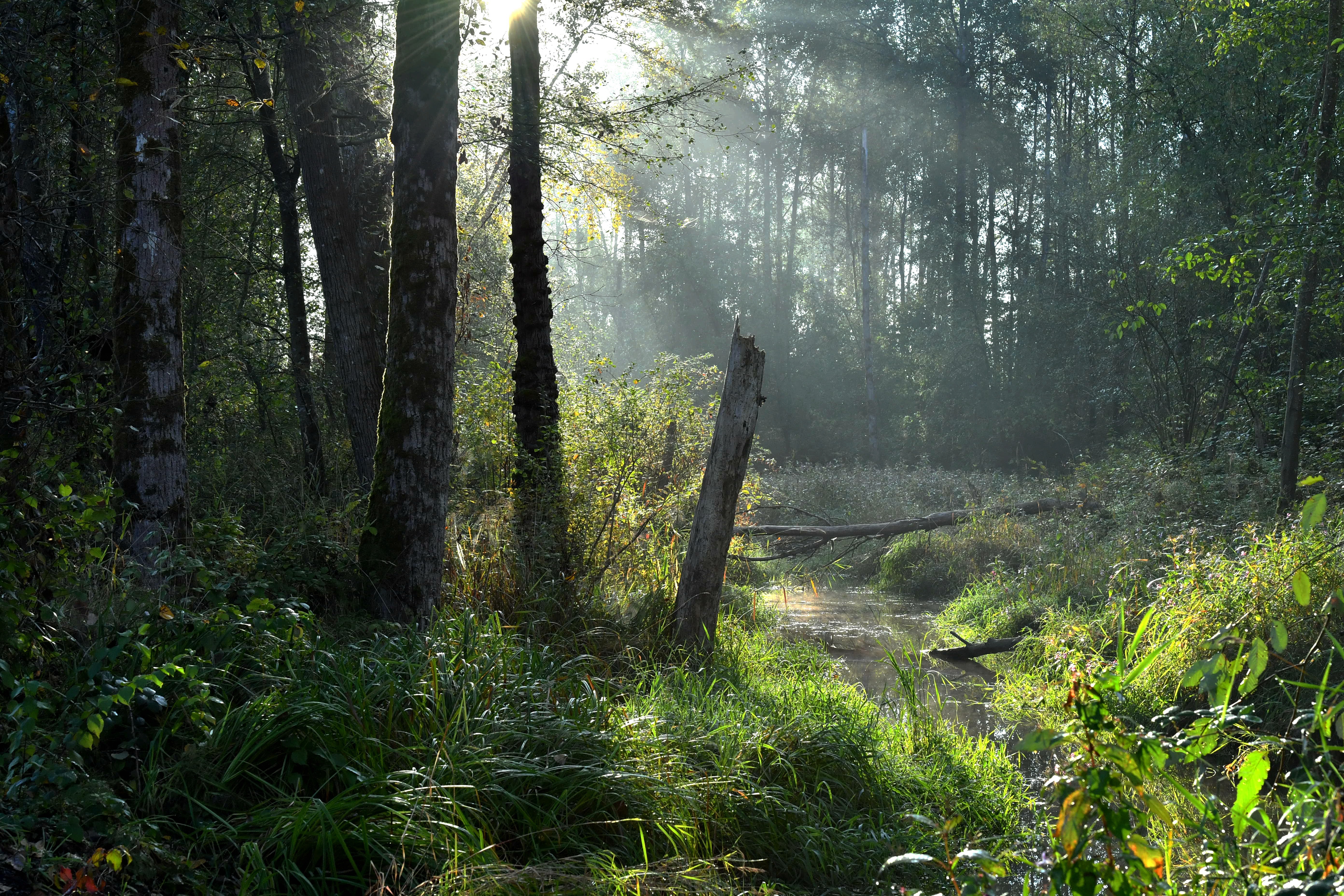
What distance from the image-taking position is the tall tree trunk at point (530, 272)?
7348 mm

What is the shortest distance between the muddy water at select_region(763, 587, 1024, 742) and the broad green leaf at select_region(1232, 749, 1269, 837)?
4.14 metres

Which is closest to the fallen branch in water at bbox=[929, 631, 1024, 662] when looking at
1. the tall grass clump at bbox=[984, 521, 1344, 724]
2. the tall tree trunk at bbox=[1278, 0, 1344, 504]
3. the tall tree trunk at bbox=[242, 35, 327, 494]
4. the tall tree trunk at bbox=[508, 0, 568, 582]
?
the tall grass clump at bbox=[984, 521, 1344, 724]

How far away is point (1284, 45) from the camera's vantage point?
1088 cm

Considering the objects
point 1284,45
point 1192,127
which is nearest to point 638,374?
point 1192,127

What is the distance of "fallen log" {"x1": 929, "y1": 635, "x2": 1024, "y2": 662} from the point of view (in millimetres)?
8141

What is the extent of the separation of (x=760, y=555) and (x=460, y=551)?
26.5 feet

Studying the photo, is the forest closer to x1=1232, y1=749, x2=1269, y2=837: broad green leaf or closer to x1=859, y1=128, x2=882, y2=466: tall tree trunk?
x1=1232, y1=749, x2=1269, y2=837: broad green leaf

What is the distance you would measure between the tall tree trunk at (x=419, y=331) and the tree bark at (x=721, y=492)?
2000 millimetres

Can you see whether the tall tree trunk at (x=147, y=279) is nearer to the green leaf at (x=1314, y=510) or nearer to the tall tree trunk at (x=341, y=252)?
the tall tree trunk at (x=341, y=252)

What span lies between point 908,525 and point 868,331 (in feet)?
56.8

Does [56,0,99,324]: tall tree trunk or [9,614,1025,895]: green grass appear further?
[56,0,99,324]: tall tree trunk

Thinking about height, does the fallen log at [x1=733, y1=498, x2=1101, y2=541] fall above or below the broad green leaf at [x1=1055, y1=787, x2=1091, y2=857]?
below

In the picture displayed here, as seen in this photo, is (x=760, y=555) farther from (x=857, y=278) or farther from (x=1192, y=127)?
(x=857, y=278)

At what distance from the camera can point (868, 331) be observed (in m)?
28.8
